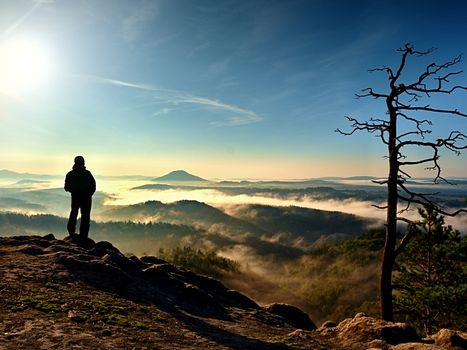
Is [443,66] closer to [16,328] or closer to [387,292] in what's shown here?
[387,292]

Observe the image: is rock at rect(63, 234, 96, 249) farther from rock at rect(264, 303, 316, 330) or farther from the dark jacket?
rock at rect(264, 303, 316, 330)

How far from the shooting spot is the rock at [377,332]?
482 inches

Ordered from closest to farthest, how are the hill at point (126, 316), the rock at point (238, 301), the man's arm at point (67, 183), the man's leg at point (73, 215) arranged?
the hill at point (126, 316), the rock at point (238, 301), the man's arm at point (67, 183), the man's leg at point (73, 215)

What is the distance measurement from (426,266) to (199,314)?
1085 inches

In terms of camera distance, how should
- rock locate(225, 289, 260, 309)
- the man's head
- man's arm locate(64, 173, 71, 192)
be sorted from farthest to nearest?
man's arm locate(64, 173, 71, 192) → the man's head → rock locate(225, 289, 260, 309)

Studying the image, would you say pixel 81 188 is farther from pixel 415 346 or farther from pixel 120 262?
pixel 415 346

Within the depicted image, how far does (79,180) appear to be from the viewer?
23.1 metres

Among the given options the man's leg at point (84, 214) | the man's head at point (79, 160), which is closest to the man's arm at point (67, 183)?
the man's head at point (79, 160)

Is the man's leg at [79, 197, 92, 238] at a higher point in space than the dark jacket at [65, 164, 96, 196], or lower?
lower

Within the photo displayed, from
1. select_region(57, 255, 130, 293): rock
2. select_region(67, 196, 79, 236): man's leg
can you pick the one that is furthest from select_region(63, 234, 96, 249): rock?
select_region(57, 255, 130, 293): rock

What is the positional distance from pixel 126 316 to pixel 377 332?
335 inches

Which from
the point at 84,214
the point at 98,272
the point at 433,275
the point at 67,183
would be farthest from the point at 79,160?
the point at 433,275

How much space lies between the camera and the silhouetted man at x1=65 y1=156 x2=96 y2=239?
75.9 feet

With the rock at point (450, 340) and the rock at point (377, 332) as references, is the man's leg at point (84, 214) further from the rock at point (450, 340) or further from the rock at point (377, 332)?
the rock at point (450, 340)
